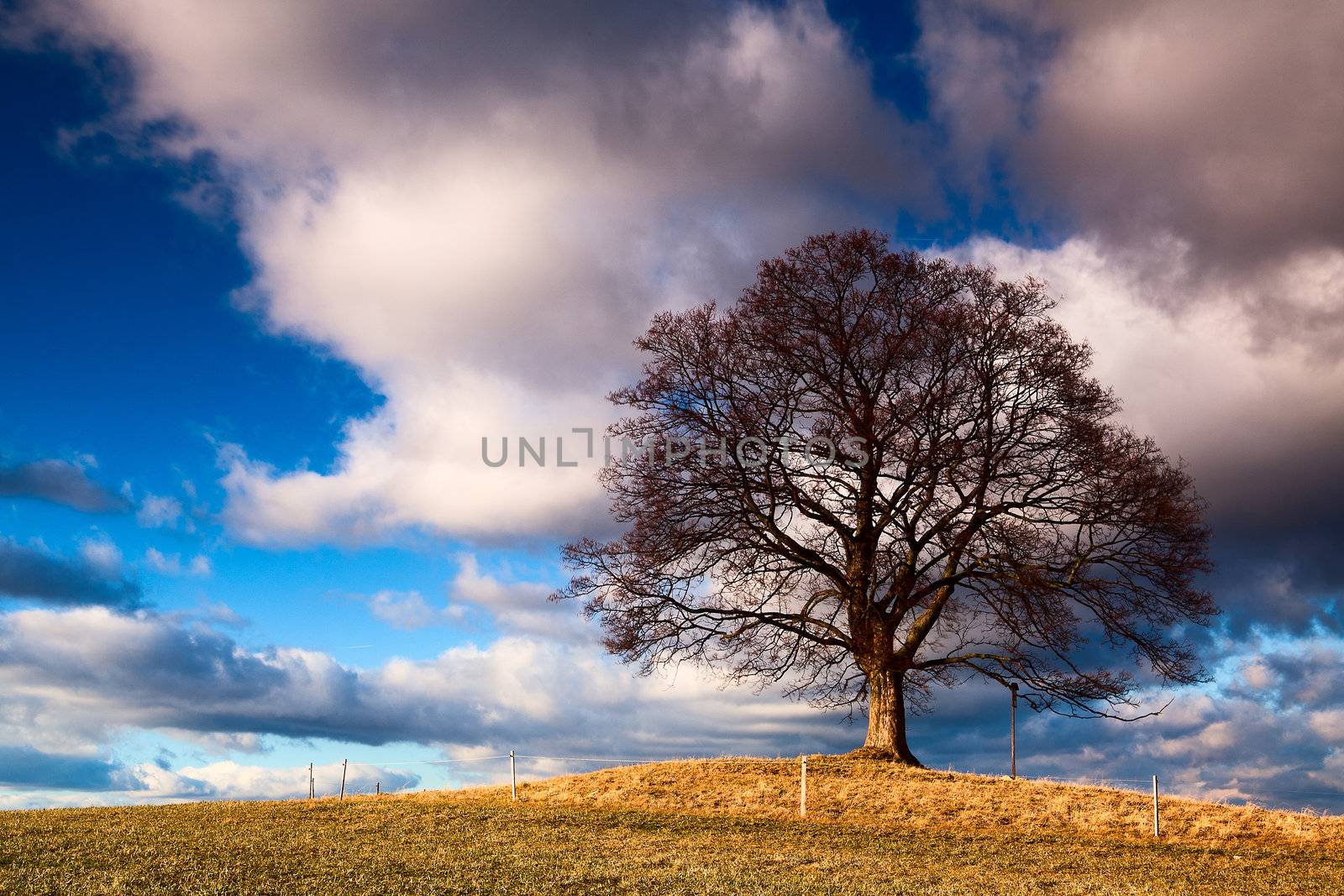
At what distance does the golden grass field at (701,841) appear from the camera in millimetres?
13398

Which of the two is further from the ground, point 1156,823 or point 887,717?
point 887,717

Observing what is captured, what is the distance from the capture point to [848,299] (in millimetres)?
27156

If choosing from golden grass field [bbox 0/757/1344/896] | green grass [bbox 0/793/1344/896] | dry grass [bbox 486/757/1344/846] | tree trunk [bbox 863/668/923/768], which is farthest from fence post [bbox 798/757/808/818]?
tree trunk [bbox 863/668/923/768]

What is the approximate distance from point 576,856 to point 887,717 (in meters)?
12.1

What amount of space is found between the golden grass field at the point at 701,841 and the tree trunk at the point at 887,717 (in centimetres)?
83

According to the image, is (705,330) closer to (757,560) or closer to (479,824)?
(757,560)

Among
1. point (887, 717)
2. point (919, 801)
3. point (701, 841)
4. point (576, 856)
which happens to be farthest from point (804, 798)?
point (576, 856)

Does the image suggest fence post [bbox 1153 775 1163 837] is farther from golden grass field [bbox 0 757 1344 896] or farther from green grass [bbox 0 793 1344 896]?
green grass [bbox 0 793 1344 896]

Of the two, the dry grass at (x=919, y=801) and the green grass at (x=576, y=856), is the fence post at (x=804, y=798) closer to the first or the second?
the dry grass at (x=919, y=801)

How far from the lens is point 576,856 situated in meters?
15.3

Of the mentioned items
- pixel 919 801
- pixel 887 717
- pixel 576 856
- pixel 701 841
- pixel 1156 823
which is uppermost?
pixel 887 717

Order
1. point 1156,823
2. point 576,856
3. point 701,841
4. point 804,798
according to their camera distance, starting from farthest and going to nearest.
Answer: point 804,798 → point 1156,823 → point 701,841 → point 576,856

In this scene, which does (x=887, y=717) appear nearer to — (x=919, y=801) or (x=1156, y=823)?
(x=919, y=801)

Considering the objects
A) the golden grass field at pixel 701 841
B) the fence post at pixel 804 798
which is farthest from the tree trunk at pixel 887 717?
the fence post at pixel 804 798
